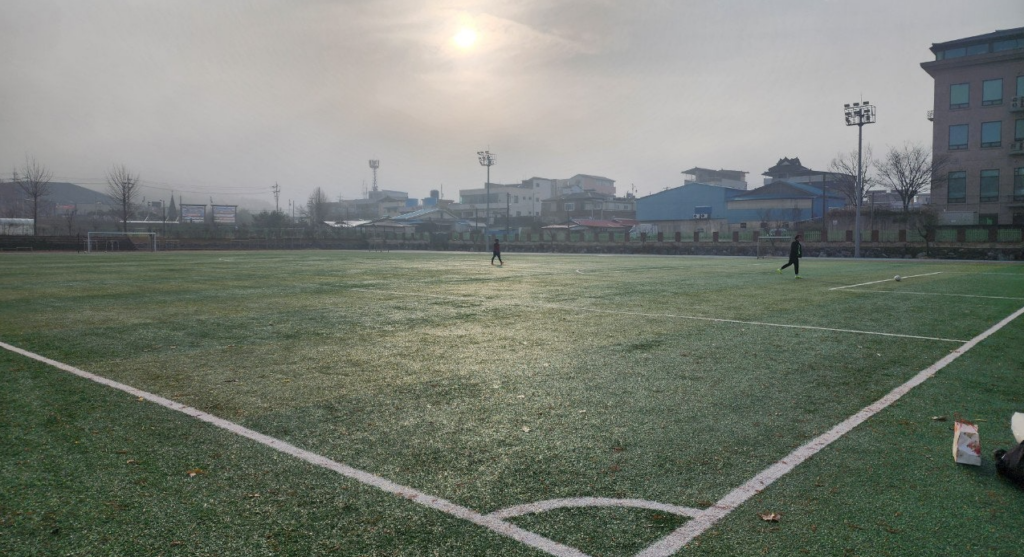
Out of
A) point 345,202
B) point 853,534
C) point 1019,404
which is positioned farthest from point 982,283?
point 345,202

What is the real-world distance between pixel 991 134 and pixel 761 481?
212 feet

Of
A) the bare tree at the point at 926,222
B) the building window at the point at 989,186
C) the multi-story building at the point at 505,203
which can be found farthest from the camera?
the multi-story building at the point at 505,203

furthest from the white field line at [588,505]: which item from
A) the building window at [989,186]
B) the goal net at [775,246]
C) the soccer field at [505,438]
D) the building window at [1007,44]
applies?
the building window at [1007,44]

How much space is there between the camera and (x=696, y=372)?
6.78 m

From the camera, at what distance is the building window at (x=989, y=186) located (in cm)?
5119

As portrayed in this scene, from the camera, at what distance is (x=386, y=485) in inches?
144

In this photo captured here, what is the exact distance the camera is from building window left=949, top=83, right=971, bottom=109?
52844 mm

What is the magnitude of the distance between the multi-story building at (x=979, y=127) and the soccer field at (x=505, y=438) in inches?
2110

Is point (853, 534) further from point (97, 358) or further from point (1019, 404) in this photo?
point (97, 358)

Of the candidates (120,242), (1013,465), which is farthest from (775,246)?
(120,242)

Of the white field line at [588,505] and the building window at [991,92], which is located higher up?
the building window at [991,92]

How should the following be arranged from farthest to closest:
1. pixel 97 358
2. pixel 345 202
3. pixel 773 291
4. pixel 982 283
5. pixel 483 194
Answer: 1. pixel 345 202
2. pixel 483 194
3. pixel 982 283
4. pixel 773 291
5. pixel 97 358

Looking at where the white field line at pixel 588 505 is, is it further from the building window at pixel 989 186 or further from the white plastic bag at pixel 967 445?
the building window at pixel 989 186

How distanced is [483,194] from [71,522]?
138180 mm
